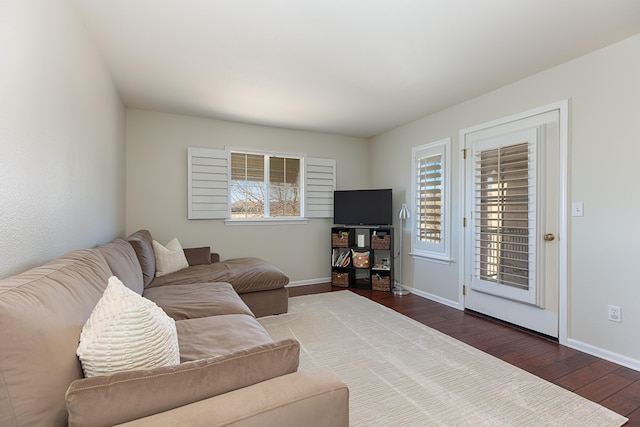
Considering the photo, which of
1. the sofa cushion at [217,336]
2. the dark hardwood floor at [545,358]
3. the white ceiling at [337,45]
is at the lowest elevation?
the dark hardwood floor at [545,358]

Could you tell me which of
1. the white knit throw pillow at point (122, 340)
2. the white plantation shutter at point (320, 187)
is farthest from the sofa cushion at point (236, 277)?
the white knit throw pillow at point (122, 340)

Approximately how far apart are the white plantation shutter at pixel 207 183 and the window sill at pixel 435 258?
2.73 meters

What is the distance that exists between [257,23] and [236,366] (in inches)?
84.0

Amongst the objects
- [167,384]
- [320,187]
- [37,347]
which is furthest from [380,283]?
[37,347]

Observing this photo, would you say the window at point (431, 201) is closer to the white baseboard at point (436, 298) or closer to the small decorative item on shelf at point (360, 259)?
the white baseboard at point (436, 298)

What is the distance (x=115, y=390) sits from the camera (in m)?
0.77

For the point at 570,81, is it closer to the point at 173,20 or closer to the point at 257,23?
the point at 257,23

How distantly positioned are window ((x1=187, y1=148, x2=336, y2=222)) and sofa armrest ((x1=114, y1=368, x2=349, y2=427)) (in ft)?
11.5

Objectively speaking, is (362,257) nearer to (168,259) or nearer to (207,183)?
A: (207,183)

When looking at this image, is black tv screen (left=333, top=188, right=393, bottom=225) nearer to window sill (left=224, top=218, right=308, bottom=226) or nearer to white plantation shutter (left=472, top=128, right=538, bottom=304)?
window sill (left=224, top=218, right=308, bottom=226)

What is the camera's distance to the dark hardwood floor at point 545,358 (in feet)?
6.22

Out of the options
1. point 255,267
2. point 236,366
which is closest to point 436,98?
point 255,267

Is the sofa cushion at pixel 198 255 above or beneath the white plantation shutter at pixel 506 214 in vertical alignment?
beneath

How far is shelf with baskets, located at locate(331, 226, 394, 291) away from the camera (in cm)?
443
